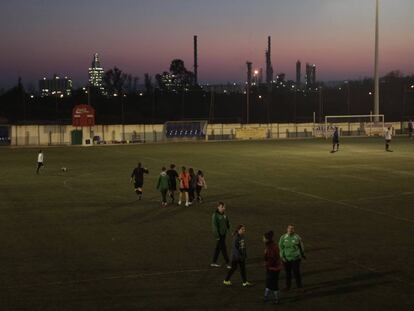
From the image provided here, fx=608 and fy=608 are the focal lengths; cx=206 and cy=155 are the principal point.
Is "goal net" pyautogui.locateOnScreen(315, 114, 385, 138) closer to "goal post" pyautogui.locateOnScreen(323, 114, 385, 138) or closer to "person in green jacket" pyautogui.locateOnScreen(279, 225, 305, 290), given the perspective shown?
"goal post" pyautogui.locateOnScreen(323, 114, 385, 138)

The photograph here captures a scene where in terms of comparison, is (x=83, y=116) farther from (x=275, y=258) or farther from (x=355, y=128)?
(x=275, y=258)

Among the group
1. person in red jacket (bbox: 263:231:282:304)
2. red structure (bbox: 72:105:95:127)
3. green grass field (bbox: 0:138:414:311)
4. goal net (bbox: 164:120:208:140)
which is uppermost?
red structure (bbox: 72:105:95:127)

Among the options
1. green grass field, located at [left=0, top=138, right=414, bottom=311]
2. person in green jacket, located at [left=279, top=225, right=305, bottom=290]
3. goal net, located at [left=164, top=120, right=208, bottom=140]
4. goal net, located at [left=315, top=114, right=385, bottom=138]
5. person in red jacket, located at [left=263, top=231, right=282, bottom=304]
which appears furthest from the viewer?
goal net, located at [left=164, top=120, right=208, bottom=140]

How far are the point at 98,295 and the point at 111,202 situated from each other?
41.3 ft

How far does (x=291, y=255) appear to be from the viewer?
12234 mm

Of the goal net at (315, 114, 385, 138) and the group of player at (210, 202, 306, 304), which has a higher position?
the goal net at (315, 114, 385, 138)

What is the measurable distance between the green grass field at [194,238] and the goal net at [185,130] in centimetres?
3544

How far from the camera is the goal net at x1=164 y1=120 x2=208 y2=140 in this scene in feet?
234

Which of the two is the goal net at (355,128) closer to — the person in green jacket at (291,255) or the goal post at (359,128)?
the goal post at (359,128)

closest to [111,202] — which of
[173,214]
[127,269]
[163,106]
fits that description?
[173,214]

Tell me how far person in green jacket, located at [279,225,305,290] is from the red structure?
182 ft

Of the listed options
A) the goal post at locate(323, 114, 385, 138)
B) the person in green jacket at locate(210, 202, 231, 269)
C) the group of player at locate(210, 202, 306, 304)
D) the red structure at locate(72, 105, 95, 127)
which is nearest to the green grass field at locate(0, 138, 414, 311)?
the group of player at locate(210, 202, 306, 304)

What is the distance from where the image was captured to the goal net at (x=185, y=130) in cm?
7138

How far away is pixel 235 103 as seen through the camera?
11819 centimetres
